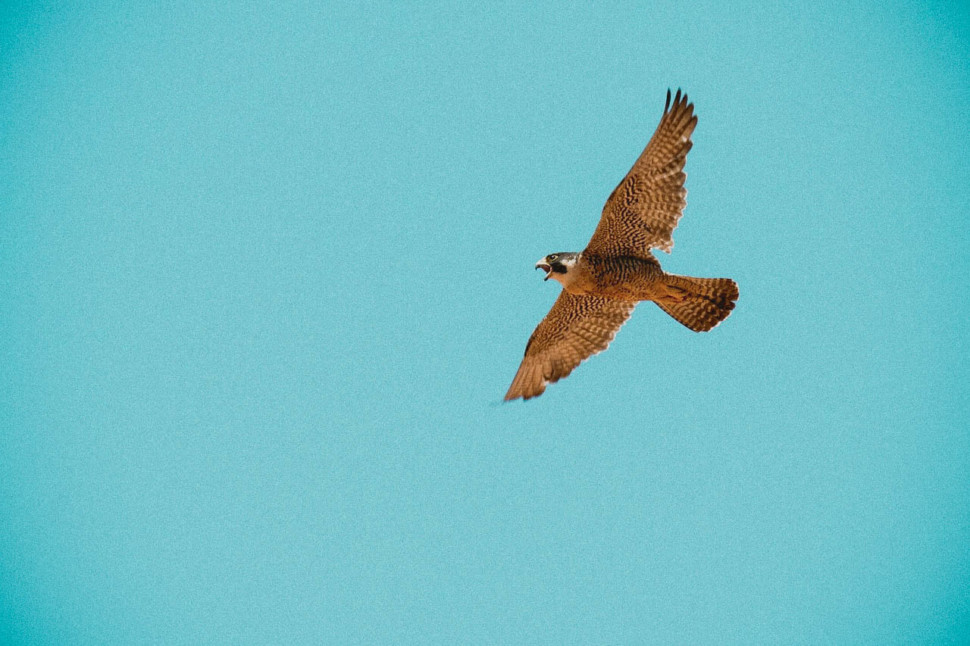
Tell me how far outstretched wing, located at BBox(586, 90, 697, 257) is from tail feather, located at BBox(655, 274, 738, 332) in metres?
0.48

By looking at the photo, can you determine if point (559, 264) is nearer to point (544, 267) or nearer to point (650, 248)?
point (544, 267)

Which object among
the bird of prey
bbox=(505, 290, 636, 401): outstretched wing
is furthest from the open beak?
bbox=(505, 290, 636, 401): outstretched wing

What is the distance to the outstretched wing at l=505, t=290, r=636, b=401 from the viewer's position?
32.1 feet

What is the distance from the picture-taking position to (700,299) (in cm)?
891

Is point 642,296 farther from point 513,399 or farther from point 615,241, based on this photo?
point 513,399

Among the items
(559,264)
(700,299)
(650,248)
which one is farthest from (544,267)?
(700,299)

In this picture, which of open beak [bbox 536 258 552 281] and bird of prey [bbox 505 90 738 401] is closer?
bird of prey [bbox 505 90 738 401]

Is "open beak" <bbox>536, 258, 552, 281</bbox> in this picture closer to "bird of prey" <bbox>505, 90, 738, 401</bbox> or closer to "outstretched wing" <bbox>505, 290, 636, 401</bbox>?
"bird of prey" <bbox>505, 90, 738, 401</bbox>

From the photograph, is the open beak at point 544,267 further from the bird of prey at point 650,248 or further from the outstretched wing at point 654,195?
the outstretched wing at point 654,195

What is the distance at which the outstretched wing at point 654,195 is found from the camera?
859cm

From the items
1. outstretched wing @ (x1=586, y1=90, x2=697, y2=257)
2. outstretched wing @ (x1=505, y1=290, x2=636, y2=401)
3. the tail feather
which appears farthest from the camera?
outstretched wing @ (x1=505, y1=290, x2=636, y2=401)

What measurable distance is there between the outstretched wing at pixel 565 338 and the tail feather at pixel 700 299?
86 centimetres

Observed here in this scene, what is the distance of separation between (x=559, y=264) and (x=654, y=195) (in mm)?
1392

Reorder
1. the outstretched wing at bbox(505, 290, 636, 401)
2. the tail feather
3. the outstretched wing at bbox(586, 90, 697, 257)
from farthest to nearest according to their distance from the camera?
1. the outstretched wing at bbox(505, 290, 636, 401)
2. the tail feather
3. the outstretched wing at bbox(586, 90, 697, 257)
